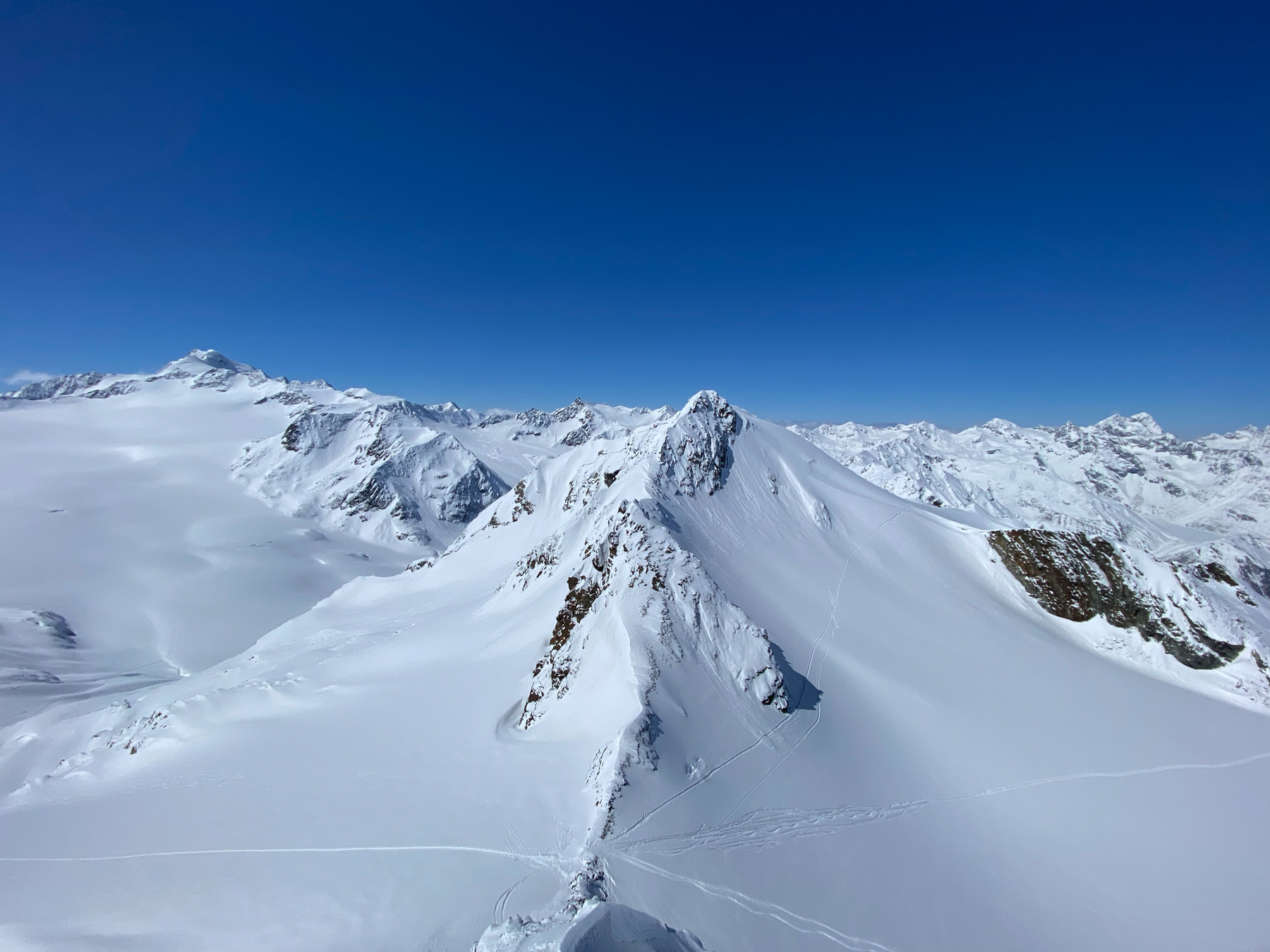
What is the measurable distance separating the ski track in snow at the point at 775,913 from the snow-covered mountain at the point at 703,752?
0.08m

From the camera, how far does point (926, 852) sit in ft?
50.3

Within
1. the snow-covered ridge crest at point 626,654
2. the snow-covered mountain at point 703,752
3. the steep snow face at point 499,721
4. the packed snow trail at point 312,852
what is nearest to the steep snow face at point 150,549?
the snow-covered mountain at point 703,752

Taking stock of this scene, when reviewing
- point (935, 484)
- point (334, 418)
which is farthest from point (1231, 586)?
point (334, 418)

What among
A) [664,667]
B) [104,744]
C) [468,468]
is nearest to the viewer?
[664,667]

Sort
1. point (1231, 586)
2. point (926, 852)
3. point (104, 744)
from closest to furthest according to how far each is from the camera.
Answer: point (926, 852) → point (104, 744) → point (1231, 586)

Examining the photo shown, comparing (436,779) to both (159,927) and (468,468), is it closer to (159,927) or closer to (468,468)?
(159,927)

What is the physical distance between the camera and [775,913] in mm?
11617

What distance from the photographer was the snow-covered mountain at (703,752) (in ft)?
37.7

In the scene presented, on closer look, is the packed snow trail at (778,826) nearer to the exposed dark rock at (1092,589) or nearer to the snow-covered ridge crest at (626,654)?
the snow-covered ridge crest at (626,654)

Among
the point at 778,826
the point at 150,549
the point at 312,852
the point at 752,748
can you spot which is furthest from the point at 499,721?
the point at 150,549

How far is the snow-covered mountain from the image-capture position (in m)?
11.5

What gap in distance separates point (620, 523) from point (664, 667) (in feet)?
31.7

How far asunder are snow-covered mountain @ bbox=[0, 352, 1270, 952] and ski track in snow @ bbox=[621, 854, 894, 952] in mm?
75

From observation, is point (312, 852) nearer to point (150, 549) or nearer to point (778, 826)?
point (778, 826)
